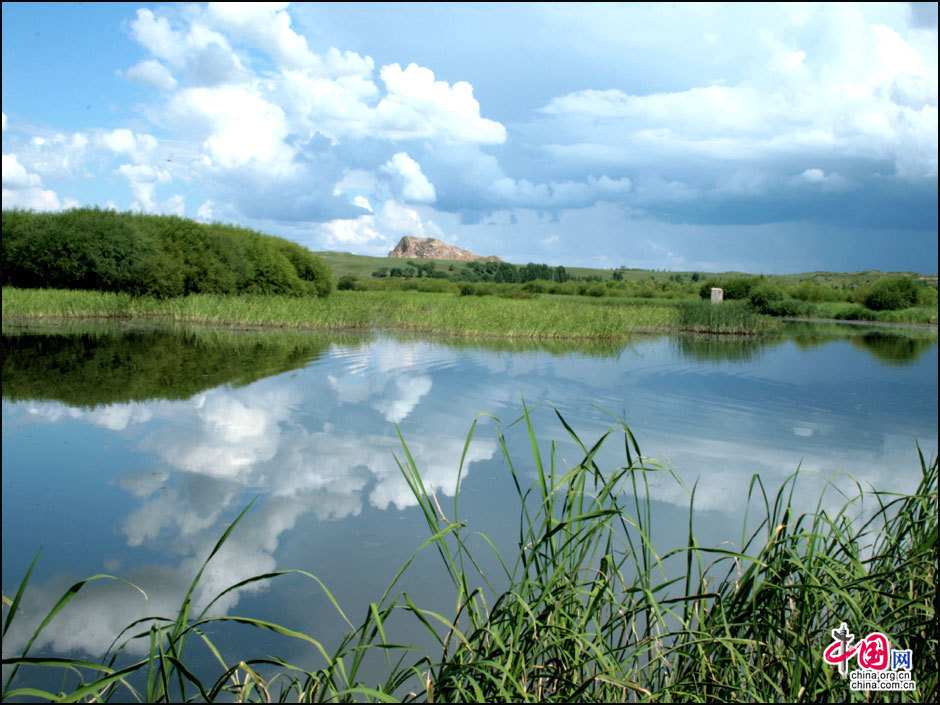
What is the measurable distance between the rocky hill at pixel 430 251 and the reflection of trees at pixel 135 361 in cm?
7508

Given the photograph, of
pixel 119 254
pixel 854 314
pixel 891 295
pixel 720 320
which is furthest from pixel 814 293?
pixel 119 254

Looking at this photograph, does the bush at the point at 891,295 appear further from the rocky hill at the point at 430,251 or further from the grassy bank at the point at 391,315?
the rocky hill at the point at 430,251

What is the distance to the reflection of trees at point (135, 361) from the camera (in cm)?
881

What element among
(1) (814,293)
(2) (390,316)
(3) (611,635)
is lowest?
(3) (611,635)

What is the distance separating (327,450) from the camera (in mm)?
5961

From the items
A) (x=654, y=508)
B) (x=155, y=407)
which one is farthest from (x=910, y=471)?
(x=155, y=407)

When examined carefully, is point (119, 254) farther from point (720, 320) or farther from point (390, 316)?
point (720, 320)

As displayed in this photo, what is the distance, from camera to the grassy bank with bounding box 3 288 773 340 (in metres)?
18.2

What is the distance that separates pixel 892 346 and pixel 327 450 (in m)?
16.8

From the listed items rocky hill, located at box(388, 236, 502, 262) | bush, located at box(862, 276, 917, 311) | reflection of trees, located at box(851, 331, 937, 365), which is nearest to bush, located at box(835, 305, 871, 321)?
bush, located at box(862, 276, 917, 311)

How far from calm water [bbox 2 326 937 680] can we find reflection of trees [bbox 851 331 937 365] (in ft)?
5.77

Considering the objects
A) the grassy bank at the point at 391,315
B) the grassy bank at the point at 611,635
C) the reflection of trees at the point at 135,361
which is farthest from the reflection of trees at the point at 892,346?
the grassy bank at the point at 611,635

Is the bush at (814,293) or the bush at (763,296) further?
the bush at (814,293)

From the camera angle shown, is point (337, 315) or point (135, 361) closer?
point (135, 361)
